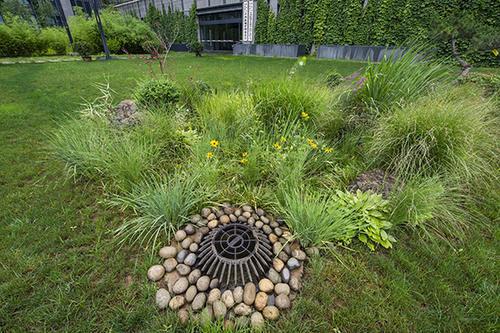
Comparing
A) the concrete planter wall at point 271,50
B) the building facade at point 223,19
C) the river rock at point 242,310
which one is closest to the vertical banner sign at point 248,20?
the building facade at point 223,19

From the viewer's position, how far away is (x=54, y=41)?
1433 cm

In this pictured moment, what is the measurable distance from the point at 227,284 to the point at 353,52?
1389cm

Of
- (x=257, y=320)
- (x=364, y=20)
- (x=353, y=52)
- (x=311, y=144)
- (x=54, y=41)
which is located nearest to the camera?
(x=257, y=320)

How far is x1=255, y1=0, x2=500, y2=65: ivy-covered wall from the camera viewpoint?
28.8ft

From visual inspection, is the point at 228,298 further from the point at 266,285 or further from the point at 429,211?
the point at 429,211

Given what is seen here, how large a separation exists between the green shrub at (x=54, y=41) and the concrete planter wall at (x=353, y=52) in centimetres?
1653

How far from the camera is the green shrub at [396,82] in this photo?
9.44 ft

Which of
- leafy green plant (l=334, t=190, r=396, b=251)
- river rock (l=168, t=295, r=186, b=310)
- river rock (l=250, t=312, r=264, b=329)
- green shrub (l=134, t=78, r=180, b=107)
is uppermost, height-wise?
green shrub (l=134, t=78, r=180, b=107)

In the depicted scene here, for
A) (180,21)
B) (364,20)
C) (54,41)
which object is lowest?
(54,41)

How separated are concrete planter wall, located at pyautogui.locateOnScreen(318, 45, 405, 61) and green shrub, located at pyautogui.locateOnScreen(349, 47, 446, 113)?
9532mm

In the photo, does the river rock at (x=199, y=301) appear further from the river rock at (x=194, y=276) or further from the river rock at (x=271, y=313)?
the river rock at (x=271, y=313)

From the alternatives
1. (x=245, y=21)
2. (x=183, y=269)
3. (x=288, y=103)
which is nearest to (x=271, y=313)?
(x=183, y=269)

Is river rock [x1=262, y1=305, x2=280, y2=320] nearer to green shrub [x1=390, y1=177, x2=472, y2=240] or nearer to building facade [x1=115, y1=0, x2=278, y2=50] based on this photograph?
green shrub [x1=390, y1=177, x2=472, y2=240]

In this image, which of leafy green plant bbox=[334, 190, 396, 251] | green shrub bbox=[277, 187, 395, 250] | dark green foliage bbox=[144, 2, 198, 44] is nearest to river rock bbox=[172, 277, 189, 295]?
green shrub bbox=[277, 187, 395, 250]
